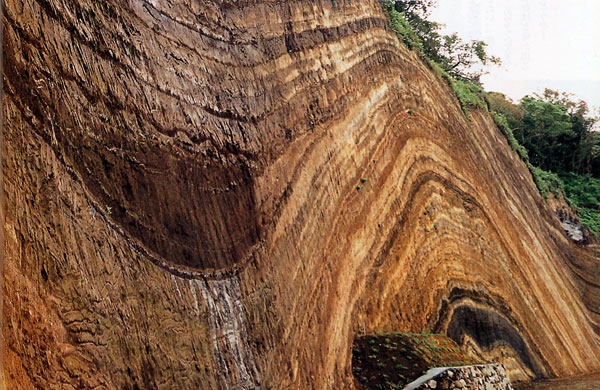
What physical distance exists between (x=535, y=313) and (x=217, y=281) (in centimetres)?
1054

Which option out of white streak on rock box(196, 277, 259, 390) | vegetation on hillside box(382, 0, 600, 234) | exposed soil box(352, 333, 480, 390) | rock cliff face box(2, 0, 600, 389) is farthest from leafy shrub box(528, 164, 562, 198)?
white streak on rock box(196, 277, 259, 390)

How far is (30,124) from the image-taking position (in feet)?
13.1

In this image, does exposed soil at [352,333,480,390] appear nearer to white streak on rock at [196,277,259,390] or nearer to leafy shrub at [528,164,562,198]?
white streak on rock at [196,277,259,390]

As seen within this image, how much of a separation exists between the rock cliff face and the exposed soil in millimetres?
268

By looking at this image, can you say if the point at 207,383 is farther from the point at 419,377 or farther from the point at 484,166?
the point at 484,166

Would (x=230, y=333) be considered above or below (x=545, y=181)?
below

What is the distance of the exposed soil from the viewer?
25.3 feet

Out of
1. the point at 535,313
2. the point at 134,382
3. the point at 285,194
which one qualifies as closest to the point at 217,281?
the point at 134,382

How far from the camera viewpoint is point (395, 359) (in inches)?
319

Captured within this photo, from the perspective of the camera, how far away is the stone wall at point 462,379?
7.36m

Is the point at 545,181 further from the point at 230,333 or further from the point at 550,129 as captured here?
the point at 230,333

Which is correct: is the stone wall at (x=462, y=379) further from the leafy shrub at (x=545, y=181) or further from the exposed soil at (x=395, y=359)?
the leafy shrub at (x=545, y=181)

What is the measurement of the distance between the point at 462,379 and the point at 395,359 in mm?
815

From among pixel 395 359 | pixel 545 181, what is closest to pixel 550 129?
pixel 545 181
